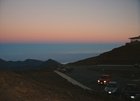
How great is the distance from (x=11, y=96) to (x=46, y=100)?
5.88ft

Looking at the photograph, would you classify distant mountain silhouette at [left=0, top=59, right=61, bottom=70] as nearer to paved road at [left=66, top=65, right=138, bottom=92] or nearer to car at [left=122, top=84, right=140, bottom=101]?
paved road at [left=66, top=65, right=138, bottom=92]

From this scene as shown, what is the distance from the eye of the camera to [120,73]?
6231 centimetres

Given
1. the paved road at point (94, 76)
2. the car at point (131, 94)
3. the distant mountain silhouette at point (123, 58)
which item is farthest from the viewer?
the distant mountain silhouette at point (123, 58)

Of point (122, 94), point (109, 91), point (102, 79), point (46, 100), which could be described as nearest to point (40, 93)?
point (46, 100)

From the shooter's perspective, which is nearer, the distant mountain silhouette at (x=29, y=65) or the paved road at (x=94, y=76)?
the paved road at (x=94, y=76)

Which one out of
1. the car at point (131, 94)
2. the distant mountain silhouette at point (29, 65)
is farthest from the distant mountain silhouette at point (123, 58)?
the car at point (131, 94)

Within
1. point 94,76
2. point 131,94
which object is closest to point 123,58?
point 94,76

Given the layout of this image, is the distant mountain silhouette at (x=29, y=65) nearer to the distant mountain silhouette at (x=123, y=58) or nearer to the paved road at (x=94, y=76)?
the distant mountain silhouette at (x=123, y=58)

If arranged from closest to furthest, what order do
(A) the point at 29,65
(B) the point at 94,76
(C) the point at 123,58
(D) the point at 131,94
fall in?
(D) the point at 131,94 < (B) the point at 94,76 < (C) the point at 123,58 < (A) the point at 29,65

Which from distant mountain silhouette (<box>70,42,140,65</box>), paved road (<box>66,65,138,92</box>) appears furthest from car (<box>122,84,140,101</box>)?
distant mountain silhouette (<box>70,42,140,65</box>)

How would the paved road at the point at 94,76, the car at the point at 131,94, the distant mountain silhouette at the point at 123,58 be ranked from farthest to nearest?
1. the distant mountain silhouette at the point at 123,58
2. the paved road at the point at 94,76
3. the car at the point at 131,94

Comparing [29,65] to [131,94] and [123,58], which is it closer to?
[123,58]

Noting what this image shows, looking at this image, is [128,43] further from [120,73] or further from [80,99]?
[80,99]

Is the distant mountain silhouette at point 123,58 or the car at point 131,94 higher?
the car at point 131,94
